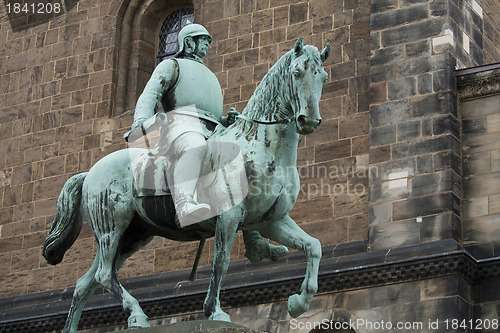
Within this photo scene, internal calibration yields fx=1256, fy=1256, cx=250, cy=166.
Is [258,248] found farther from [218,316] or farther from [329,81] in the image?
[329,81]

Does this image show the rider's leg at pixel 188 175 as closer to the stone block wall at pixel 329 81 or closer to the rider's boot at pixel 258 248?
the rider's boot at pixel 258 248

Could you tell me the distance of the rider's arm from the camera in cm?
1067

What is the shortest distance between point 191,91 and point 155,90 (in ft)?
1.14

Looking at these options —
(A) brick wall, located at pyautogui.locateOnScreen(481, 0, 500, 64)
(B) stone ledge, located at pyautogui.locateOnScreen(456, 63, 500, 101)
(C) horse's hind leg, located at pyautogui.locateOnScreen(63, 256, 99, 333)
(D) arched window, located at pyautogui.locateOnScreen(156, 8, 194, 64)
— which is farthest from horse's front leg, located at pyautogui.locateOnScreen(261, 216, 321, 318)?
(D) arched window, located at pyautogui.locateOnScreen(156, 8, 194, 64)

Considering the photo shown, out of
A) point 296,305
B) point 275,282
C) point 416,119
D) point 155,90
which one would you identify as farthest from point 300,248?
point 416,119

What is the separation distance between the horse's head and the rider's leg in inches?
34.2

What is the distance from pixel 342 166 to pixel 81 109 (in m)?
4.89

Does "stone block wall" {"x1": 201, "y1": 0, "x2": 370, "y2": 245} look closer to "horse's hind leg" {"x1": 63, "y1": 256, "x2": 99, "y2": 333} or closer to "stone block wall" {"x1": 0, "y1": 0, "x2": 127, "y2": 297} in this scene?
"stone block wall" {"x1": 0, "y1": 0, "x2": 127, "y2": 297}

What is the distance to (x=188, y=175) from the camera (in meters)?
10.3

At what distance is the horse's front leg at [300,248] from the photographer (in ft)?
33.5

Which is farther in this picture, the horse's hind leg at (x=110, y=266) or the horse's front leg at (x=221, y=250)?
the horse's hind leg at (x=110, y=266)

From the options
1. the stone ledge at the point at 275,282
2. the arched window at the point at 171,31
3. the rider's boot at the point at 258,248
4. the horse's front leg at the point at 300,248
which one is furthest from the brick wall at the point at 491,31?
the horse's front leg at the point at 300,248

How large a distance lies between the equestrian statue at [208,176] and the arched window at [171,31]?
30.1 feet

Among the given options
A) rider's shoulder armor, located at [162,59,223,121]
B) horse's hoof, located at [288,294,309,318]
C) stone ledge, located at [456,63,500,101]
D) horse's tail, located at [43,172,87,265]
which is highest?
stone ledge, located at [456,63,500,101]
